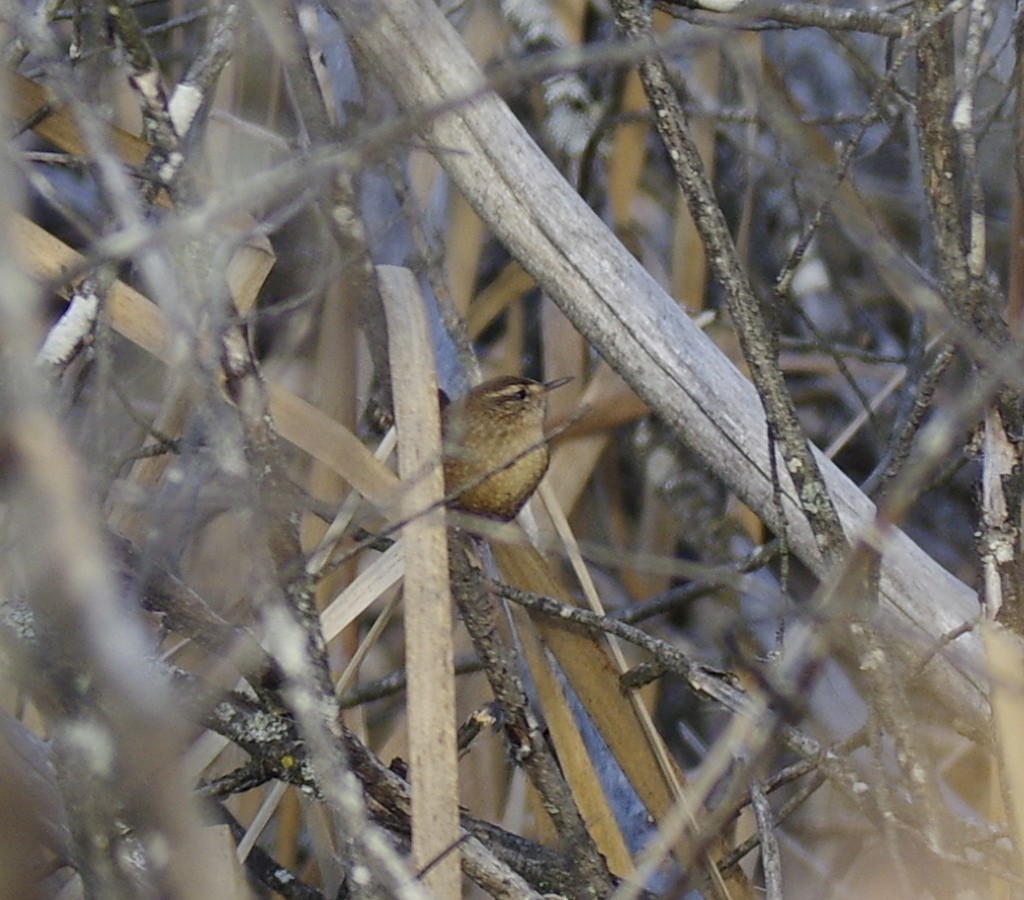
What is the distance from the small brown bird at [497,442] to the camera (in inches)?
64.0

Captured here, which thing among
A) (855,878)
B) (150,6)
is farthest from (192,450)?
(150,6)

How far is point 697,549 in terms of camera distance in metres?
2.44

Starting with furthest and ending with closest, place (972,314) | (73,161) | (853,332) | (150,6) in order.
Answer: (150,6), (853,332), (73,161), (972,314)

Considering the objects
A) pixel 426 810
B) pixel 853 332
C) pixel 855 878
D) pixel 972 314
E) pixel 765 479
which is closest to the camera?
pixel 426 810

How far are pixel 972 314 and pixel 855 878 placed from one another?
83 centimetres

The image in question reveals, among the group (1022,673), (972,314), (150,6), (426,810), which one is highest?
(150,6)

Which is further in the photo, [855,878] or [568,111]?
[568,111]

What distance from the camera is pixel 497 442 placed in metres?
1.76

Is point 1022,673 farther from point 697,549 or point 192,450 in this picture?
point 697,549

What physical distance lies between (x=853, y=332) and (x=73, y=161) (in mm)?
2003

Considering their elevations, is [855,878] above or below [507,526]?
below

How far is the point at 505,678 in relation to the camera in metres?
1.37

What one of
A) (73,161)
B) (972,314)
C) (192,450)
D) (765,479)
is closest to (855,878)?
(765,479)

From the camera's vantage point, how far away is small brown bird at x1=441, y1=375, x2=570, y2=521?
1.63 m
